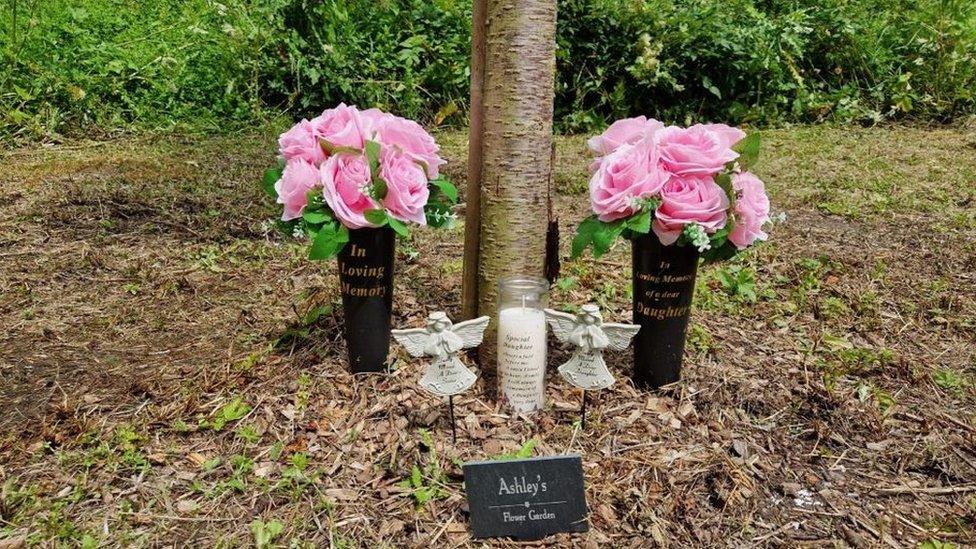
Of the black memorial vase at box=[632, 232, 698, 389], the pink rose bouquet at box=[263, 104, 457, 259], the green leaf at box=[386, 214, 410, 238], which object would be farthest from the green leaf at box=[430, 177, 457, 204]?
the black memorial vase at box=[632, 232, 698, 389]

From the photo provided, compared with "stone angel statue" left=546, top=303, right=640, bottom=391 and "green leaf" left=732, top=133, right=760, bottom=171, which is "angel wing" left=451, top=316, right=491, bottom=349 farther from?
"green leaf" left=732, top=133, right=760, bottom=171

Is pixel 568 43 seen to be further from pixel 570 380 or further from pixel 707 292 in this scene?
pixel 570 380

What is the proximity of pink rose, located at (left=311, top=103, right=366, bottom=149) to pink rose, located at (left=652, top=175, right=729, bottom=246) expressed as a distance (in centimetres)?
74

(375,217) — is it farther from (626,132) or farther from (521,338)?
(626,132)

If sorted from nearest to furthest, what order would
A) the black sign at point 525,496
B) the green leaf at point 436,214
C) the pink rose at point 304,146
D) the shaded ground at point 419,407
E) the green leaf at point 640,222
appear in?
the black sign at point 525,496, the shaded ground at point 419,407, the green leaf at point 640,222, the pink rose at point 304,146, the green leaf at point 436,214

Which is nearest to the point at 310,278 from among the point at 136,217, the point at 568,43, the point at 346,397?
the point at 346,397

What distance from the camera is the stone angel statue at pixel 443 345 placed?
5.47ft

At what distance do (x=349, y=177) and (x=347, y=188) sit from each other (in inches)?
1.0

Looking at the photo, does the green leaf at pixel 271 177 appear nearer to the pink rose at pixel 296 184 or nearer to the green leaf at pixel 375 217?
the pink rose at pixel 296 184

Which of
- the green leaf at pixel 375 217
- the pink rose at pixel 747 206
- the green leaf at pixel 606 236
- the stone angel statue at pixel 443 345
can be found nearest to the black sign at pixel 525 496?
the stone angel statue at pixel 443 345

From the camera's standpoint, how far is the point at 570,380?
1.77 metres

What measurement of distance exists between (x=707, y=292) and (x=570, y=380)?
1.08 meters

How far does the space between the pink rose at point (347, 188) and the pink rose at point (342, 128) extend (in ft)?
0.12

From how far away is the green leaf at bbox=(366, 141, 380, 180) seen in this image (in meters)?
1.80
